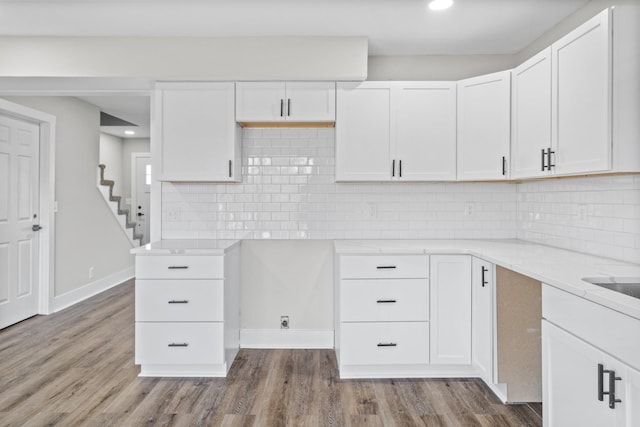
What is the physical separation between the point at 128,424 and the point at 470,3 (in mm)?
3227

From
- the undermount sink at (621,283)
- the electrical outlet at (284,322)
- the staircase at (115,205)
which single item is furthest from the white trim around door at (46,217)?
the undermount sink at (621,283)

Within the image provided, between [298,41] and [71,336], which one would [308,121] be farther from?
[71,336]

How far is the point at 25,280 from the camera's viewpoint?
4.18 m

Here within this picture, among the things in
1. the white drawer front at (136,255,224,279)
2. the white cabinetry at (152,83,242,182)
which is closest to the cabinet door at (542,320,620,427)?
the white drawer front at (136,255,224,279)

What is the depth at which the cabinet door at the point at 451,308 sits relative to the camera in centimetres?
279

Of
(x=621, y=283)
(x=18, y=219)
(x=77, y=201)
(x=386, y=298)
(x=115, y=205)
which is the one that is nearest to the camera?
(x=621, y=283)

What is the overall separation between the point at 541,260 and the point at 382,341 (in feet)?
3.71

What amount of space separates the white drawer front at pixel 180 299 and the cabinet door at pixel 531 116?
2211 mm

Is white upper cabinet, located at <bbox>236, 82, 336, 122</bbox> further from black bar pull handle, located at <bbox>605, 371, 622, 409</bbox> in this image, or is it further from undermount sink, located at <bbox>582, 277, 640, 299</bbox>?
black bar pull handle, located at <bbox>605, 371, 622, 409</bbox>

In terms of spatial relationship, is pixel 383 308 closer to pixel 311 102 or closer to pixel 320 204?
pixel 320 204

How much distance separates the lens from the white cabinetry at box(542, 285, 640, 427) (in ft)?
4.41

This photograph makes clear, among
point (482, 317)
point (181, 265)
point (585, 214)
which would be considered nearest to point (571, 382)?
point (482, 317)

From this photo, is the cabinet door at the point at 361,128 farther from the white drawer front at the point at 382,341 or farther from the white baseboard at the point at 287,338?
the white baseboard at the point at 287,338

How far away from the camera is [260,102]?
3107mm
